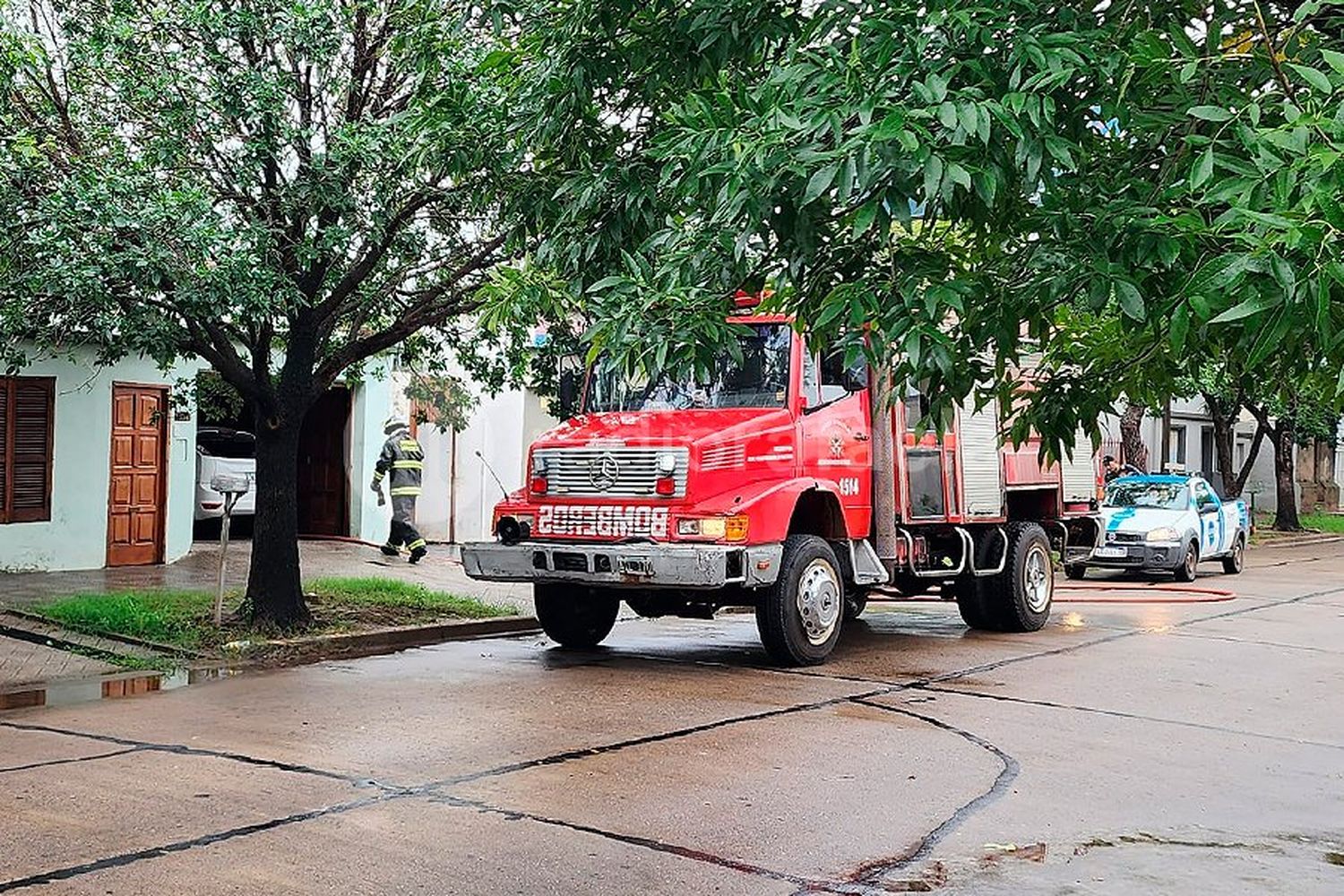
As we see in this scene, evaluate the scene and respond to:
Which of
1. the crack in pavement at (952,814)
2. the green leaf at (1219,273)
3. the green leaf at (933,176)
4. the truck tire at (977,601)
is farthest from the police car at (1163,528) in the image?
the green leaf at (1219,273)

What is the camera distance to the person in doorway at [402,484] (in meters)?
19.0

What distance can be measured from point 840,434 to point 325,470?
1256 centimetres

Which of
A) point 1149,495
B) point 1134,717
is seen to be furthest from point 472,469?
point 1134,717

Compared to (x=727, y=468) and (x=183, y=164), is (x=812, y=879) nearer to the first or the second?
(x=727, y=468)

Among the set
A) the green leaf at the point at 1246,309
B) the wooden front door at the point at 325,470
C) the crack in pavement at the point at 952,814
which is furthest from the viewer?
the wooden front door at the point at 325,470

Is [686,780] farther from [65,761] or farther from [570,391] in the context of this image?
[570,391]

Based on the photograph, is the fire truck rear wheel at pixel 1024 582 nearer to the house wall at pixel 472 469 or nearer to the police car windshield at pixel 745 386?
the police car windshield at pixel 745 386

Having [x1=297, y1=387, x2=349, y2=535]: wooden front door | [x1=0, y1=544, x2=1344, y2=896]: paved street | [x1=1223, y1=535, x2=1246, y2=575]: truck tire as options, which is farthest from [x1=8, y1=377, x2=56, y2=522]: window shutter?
[x1=1223, y1=535, x2=1246, y2=575]: truck tire

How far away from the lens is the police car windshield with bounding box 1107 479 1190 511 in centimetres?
2172

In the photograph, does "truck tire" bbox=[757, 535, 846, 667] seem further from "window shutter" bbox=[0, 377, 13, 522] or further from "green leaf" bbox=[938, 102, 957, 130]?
"window shutter" bbox=[0, 377, 13, 522]

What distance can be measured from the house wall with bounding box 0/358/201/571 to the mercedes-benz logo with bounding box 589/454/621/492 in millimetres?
6506

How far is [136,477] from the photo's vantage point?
56.4 feet

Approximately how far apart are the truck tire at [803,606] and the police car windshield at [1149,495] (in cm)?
1163

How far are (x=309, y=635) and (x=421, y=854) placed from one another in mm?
6618
